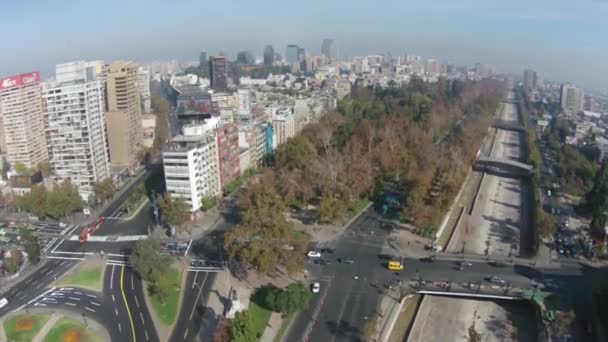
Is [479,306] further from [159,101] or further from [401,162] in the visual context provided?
[159,101]

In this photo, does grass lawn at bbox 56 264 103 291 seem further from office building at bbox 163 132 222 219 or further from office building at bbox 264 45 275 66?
office building at bbox 264 45 275 66

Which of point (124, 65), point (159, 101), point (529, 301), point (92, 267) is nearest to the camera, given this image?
point (529, 301)

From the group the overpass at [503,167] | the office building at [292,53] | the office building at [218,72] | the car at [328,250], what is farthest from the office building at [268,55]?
the car at [328,250]

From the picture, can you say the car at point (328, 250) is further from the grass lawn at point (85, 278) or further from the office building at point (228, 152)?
the grass lawn at point (85, 278)

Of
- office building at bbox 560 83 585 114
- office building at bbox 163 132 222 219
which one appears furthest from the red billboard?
office building at bbox 560 83 585 114

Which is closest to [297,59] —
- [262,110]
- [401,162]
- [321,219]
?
[262,110]

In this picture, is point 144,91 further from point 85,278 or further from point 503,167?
point 503,167
